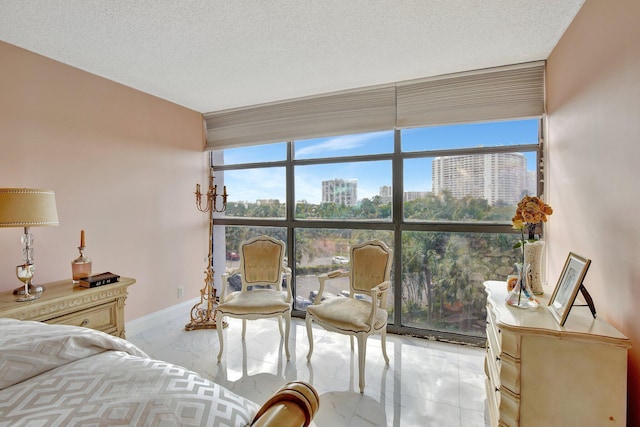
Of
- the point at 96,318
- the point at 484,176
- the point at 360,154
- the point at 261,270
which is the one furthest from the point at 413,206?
the point at 96,318

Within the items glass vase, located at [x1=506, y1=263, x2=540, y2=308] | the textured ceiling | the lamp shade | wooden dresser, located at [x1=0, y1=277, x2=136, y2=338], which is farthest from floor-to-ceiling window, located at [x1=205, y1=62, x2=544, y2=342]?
the lamp shade

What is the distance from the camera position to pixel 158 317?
3332 millimetres

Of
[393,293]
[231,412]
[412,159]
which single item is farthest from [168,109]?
[231,412]

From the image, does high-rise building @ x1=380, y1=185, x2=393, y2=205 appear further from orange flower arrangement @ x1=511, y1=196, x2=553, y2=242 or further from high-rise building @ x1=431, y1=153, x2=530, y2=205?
orange flower arrangement @ x1=511, y1=196, x2=553, y2=242

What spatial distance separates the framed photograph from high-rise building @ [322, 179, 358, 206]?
6.48 feet

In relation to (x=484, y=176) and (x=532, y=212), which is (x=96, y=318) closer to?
(x=532, y=212)

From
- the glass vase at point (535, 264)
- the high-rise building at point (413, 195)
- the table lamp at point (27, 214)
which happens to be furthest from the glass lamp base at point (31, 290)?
the glass vase at point (535, 264)

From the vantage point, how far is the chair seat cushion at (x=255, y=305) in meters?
2.58

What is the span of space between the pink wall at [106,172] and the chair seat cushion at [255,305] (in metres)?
1.17

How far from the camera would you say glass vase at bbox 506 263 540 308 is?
1.70 metres

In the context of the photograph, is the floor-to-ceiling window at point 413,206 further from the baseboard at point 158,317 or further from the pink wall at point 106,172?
the baseboard at point 158,317

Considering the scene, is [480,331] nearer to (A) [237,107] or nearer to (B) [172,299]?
(B) [172,299]

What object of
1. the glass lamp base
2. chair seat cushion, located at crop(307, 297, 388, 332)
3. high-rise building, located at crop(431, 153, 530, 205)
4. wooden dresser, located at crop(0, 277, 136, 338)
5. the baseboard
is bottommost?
the baseboard

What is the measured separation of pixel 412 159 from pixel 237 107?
85.4 inches
